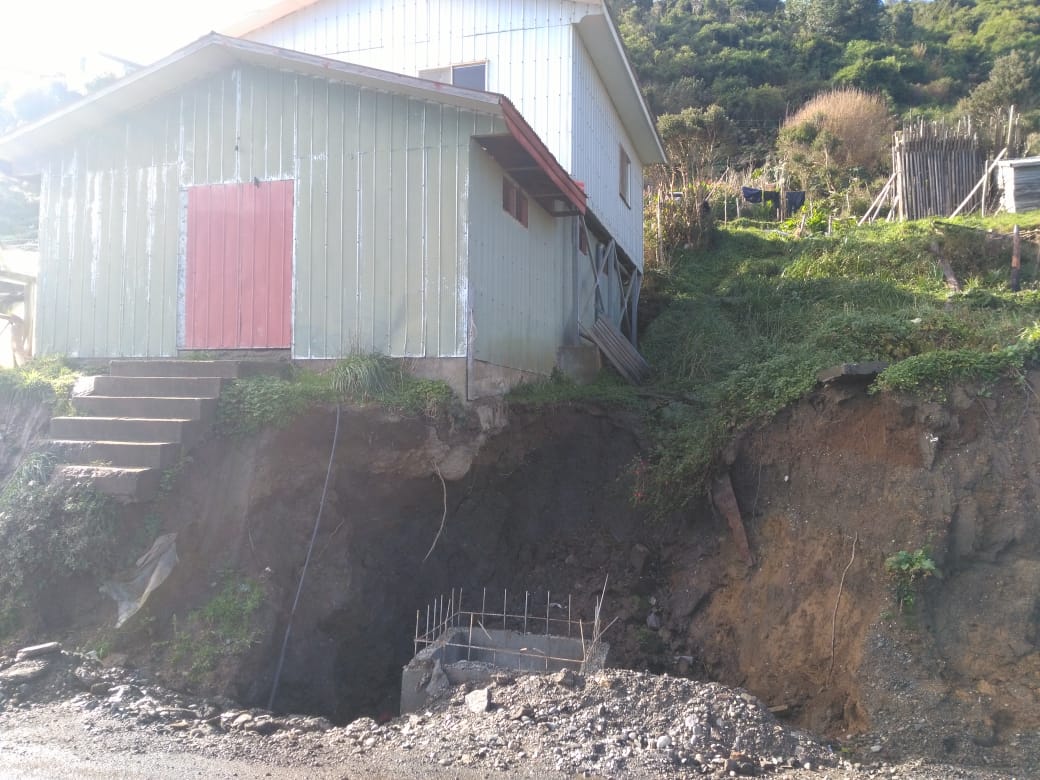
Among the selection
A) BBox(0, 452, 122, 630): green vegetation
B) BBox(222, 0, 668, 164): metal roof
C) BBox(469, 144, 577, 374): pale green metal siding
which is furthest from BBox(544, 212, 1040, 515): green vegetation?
BBox(0, 452, 122, 630): green vegetation

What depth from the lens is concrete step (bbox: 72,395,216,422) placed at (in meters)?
7.64

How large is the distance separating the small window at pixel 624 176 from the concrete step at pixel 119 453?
10.1m

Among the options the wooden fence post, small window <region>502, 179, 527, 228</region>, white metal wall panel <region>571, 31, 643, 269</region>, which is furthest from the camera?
the wooden fence post

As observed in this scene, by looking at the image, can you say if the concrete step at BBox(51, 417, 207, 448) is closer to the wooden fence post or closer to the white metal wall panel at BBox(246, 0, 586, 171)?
the white metal wall panel at BBox(246, 0, 586, 171)

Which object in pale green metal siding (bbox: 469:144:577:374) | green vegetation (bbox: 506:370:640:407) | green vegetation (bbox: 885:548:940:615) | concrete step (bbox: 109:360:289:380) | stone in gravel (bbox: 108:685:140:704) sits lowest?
stone in gravel (bbox: 108:685:140:704)

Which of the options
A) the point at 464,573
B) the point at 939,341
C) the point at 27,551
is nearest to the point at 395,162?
the point at 464,573

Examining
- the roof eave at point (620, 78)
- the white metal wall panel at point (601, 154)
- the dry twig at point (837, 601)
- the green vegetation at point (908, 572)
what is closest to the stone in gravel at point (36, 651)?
the dry twig at point (837, 601)

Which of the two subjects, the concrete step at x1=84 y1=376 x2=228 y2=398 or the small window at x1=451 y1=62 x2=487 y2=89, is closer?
the concrete step at x1=84 y1=376 x2=228 y2=398

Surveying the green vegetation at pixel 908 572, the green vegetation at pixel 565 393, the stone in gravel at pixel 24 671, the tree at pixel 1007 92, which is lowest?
the stone in gravel at pixel 24 671

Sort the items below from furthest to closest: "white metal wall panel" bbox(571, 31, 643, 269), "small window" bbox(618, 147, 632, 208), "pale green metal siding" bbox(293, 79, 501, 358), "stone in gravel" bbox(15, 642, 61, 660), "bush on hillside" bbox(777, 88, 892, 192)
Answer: "bush on hillside" bbox(777, 88, 892, 192) < "small window" bbox(618, 147, 632, 208) < "white metal wall panel" bbox(571, 31, 643, 269) < "pale green metal siding" bbox(293, 79, 501, 358) < "stone in gravel" bbox(15, 642, 61, 660)

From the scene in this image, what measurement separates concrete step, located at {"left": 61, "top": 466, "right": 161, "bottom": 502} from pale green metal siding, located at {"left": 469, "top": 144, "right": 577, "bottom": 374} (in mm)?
3435

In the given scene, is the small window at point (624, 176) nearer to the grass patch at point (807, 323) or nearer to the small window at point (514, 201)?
the grass patch at point (807, 323)

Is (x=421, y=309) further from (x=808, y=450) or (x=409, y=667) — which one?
(x=808, y=450)

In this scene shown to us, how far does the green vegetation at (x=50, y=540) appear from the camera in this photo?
6738 millimetres
